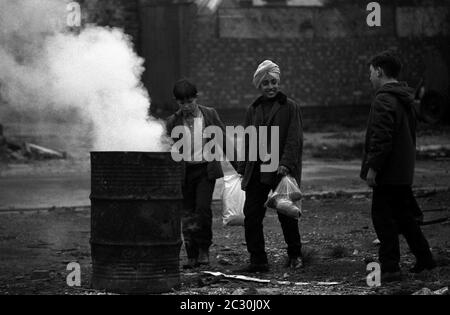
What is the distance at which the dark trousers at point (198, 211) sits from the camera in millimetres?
8820

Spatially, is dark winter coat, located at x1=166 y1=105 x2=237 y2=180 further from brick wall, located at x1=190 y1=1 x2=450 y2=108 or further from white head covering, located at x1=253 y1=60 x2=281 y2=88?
brick wall, located at x1=190 y1=1 x2=450 y2=108

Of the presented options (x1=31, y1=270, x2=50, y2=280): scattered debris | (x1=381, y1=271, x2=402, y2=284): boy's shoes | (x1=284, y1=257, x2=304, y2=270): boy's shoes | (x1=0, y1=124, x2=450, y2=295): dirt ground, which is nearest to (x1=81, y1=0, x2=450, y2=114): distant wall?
(x1=0, y1=124, x2=450, y2=295): dirt ground

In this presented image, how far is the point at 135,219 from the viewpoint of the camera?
7.25 m

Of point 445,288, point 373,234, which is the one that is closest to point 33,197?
point 373,234

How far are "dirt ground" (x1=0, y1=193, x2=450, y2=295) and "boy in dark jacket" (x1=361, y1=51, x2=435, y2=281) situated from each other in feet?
0.79

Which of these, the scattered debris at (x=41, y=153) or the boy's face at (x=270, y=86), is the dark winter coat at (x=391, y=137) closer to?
the boy's face at (x=270, y=86)

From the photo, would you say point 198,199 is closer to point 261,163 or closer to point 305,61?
point 261,163

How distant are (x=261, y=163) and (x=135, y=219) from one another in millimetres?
1541

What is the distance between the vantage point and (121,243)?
7262 millimetres

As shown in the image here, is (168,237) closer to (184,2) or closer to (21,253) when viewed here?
(21,253)

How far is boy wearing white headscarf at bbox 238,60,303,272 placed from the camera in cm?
832

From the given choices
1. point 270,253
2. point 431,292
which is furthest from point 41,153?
point 431,292

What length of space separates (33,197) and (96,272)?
6412mm

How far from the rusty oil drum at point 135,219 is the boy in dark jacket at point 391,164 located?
1506 millimetres
